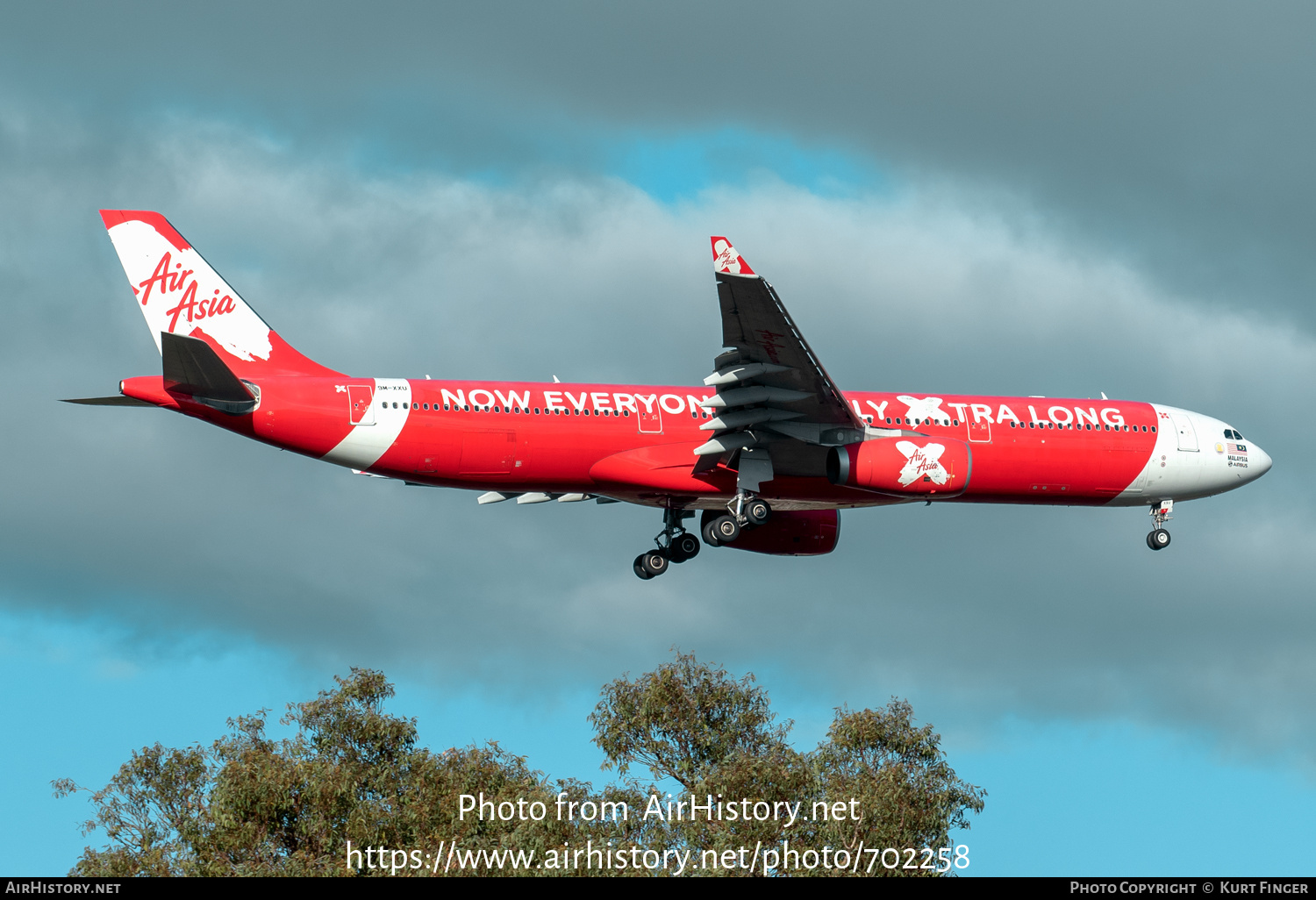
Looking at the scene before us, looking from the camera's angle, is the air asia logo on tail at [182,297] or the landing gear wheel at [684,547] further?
the landing gear wheel at [684,547]

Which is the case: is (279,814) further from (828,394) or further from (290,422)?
(828,394)

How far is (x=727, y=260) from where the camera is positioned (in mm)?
36406

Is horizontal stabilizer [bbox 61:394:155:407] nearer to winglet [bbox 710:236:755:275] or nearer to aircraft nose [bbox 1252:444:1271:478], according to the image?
winglet [bbox 710:236:755:275]

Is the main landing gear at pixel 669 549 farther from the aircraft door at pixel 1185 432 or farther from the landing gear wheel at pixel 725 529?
the aircraft door at pixel 1185 432

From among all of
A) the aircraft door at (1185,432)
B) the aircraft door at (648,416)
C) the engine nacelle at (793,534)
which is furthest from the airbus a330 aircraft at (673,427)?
the engine nacelle at (793,534)

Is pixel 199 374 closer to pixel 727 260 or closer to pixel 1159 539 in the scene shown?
pixel 727 260

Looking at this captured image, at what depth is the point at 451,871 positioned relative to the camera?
112ft

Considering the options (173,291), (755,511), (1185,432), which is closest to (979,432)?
(755,511)

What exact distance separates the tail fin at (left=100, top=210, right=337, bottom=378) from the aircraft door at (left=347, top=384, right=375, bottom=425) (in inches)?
106

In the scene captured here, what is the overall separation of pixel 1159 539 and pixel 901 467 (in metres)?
10.2

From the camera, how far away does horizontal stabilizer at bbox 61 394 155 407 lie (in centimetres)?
3897

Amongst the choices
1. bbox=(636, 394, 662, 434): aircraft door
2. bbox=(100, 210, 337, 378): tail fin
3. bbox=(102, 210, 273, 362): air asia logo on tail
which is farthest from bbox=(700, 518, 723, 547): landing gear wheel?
bbox=(102, 210, 273, 362): air asia logo on tail

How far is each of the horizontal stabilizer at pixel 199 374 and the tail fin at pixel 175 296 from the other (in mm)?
3676

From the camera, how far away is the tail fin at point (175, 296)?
42.8 meters
